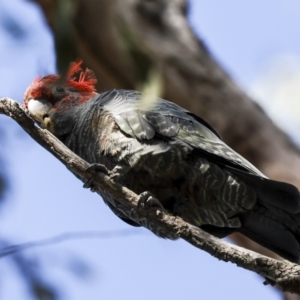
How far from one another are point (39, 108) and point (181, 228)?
1.58m

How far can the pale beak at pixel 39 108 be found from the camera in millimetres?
3854

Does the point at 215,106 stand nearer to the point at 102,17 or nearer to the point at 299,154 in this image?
the point at 299,154

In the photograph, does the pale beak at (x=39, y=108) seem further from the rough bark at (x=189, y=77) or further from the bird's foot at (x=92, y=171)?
the rough bark at (x=189, y=77)

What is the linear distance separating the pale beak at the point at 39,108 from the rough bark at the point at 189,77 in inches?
43.8

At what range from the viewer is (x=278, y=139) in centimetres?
504

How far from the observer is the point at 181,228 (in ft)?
8.99

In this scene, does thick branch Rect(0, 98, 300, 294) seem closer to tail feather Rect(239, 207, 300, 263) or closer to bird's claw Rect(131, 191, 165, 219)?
bird's claw Rect(131, 191, 165, 219)

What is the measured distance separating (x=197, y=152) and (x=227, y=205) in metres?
0.35

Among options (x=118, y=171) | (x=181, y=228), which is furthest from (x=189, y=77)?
(x=181, y=228)

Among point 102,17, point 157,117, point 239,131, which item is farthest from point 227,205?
point 102,17

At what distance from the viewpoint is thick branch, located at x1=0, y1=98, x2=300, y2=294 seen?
2.50 meters

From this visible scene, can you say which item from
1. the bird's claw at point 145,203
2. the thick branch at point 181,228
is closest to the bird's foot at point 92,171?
the thick branch at point 181,228

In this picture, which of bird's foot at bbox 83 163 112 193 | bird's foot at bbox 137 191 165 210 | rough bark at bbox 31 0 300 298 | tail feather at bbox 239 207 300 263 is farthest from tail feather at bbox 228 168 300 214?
rough bark at bbox 31 0 300 298

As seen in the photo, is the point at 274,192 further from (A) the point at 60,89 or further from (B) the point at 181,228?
(A) the point at 60,89
